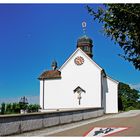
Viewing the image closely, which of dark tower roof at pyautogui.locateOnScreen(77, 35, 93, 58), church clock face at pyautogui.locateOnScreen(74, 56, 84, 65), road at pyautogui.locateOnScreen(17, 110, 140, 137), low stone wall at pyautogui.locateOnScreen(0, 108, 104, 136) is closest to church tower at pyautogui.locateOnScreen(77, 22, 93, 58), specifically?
dark tower roof at pyautogui.locateOnScreen(77, 35, 93, 58)

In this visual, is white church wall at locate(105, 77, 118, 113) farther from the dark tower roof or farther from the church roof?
the church roof

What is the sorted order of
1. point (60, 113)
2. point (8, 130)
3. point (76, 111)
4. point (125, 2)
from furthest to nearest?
point (76, 111), point (60, 113), point (8, 130), point (125, 2)

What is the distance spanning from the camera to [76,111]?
27109 mm

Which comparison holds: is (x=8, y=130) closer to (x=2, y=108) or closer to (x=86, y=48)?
(x=2, y=108)

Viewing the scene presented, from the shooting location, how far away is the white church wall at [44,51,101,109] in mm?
47125

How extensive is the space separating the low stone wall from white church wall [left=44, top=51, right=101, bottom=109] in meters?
19.2

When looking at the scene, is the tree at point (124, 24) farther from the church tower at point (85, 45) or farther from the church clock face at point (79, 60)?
the church tower at point (85, 45)

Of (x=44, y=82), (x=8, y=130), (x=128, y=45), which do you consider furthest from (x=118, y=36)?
(x=44, y=82)

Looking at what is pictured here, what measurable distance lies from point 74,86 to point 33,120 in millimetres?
29985

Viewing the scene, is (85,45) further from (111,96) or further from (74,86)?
(111,96)

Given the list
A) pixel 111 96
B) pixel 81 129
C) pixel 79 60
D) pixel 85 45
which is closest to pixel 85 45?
pixel 85 45

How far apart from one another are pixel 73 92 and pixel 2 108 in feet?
49.6

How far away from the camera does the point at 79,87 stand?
4772cm

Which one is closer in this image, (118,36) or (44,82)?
(118,36)
